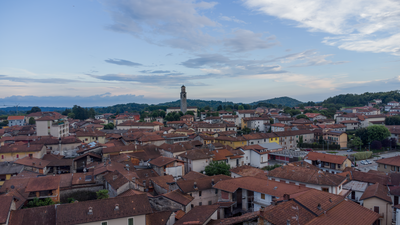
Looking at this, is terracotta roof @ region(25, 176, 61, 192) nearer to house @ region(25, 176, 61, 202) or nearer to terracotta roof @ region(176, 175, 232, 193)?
house @ region(25, 176, 61, 202)

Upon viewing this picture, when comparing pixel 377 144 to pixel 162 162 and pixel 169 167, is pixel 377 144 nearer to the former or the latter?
pixel 169 167

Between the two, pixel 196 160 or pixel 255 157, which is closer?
pixel 196 160

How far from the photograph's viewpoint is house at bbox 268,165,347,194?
18.5 meters

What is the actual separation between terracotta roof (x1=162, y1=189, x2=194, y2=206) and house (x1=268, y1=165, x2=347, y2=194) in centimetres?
831

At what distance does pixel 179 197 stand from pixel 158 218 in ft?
9.79

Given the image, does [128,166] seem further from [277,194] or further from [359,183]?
[359,183]

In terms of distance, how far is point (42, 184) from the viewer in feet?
59.0

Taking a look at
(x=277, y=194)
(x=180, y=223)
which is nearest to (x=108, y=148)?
(x=180, y=223)

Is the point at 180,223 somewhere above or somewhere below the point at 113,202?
below

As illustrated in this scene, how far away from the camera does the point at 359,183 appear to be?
21047 millimetres

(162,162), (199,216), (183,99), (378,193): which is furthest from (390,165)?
(183,99)

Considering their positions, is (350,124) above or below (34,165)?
above

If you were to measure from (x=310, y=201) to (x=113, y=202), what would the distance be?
11075mm

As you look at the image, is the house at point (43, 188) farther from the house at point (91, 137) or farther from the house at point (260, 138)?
the house at point (260, 138)
